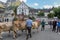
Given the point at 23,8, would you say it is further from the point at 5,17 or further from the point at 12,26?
the point at 12,26

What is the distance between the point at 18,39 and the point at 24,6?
114073 mm

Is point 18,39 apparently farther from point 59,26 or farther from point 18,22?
point 59,26

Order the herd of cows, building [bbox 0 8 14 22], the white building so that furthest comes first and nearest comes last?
the white building → building [bbox 0 8 14 22] → the herd of cows

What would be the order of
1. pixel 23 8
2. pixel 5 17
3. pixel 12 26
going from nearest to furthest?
pixel 12 26, pixel 5 17, pixel 23 8

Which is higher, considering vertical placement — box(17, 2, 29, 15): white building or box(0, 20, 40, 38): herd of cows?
box(0, 20, 40, 38): herd of cows

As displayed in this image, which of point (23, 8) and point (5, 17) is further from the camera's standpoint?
point (23, 8)

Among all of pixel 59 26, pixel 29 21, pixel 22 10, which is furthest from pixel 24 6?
pixel 29 21

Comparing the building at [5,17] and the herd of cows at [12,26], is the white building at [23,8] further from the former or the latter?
the herd of cows at [12,26]

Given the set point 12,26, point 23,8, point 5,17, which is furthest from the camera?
point 23,8

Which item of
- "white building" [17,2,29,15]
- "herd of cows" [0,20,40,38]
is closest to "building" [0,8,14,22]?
"white building" [17,2,29,15]

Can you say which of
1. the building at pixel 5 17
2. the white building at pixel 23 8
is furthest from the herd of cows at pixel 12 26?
the white building at pixel 23 8

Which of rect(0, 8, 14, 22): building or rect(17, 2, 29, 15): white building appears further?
rect(17, 2, 29, 15): white building

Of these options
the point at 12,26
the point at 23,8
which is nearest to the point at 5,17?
the point at 23,8

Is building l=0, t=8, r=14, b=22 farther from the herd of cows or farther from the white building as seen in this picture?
the herd of cows
